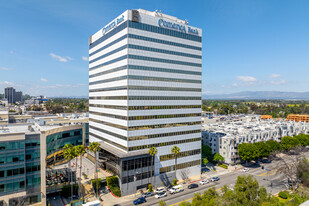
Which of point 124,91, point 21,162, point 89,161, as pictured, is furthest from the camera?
point 89,161

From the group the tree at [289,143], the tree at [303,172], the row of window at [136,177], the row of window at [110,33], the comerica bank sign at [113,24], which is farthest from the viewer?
the tree at [289,143]

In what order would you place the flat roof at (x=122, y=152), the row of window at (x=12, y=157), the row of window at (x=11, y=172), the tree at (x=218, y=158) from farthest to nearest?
1. the tree at (x=218, y=158)
2. the flat roof at (x=122, y=152)
3. the row of window at (x=12, y=157)
4. the row of window at (x=11, y=172)

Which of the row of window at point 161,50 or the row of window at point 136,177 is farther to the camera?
the row of window at point 161,50

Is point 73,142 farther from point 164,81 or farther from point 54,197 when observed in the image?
point 164,81

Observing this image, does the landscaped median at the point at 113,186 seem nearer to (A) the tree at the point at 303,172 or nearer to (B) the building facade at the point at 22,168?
(B) the building facade at the point at 22,168

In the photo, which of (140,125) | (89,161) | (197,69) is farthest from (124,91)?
(89,161)

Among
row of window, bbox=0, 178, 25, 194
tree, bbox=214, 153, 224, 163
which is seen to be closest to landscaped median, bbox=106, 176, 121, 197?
row of window, bbox=0, 178, 25, 194

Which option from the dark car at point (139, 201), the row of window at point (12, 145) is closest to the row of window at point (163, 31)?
the row of window at point (12, 145)

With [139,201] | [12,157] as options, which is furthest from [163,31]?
[12,157]
